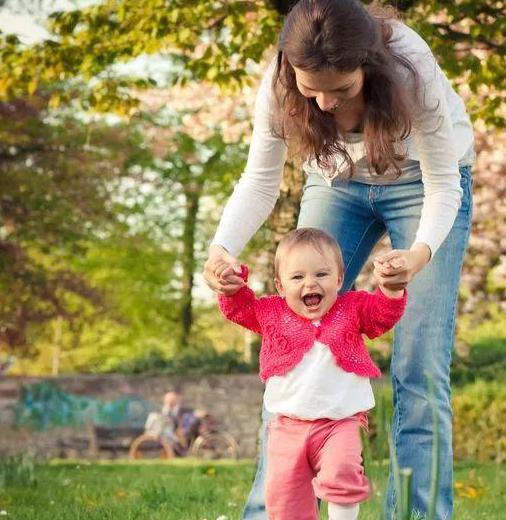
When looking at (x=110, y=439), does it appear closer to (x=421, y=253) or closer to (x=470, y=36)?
(x=470, y=36)

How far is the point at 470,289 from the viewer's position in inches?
703

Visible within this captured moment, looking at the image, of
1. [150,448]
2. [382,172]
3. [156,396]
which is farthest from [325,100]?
[156,396]

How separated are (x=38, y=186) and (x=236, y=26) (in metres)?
9.68

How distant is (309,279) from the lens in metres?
2.86

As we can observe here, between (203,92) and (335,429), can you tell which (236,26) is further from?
(203,92)

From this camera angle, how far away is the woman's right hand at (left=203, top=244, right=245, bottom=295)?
112 inches

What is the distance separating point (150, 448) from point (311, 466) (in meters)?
14.5

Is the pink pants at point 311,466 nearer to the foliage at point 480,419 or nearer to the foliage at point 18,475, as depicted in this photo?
the foliage at point 18,475

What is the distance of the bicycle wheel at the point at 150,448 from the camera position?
16.6 m

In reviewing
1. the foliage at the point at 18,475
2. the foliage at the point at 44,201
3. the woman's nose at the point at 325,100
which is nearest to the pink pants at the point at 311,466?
the woman's nose at the point at 325,100

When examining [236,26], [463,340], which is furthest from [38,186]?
[236,26]

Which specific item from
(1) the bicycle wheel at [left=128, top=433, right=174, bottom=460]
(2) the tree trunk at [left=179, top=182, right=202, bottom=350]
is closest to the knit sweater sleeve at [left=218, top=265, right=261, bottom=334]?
(1) the bicycle wheel at [left=128, top=433, right=174, bottom=460]

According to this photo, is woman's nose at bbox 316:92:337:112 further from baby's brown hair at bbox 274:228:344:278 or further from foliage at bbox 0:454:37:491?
foliage at bbox 0:454:37:491

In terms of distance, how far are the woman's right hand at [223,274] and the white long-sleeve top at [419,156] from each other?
15cm
